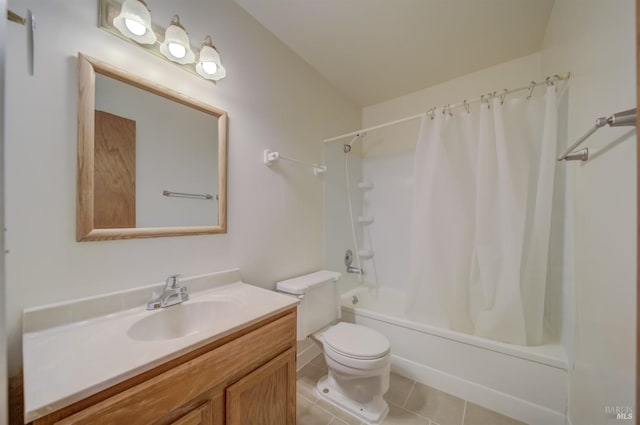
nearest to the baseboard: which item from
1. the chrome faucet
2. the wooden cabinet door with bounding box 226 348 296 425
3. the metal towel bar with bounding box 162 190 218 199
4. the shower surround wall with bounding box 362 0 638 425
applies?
the shower surround wall with bounding box 362 0 638 425

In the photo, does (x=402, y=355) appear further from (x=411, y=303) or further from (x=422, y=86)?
(x=422, y=86)

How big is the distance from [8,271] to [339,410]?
1.66 m

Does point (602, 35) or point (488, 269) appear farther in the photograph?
point (488, 269)

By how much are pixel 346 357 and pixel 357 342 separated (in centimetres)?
13

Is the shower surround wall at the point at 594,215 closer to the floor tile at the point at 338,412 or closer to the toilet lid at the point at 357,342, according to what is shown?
the toilet lid at the point at 357,342

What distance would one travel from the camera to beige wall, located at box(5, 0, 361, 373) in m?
0.77

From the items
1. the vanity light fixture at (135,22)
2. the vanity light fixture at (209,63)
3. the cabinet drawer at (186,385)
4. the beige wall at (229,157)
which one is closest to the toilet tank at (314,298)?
the beige wall at (229,157)

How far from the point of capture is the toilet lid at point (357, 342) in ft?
4.32

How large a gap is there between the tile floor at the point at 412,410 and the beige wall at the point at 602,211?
453mm

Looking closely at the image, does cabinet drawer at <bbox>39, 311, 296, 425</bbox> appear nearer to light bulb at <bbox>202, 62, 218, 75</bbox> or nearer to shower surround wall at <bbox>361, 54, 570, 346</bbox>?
light bulb at <bbox>202, 62, 218, 75</bbox>

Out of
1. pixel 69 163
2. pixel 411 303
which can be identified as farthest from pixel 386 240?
pixel 69 163

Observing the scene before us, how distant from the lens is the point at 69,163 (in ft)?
2.79

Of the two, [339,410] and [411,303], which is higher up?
[411,303]

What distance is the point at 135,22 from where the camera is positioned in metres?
0.93
